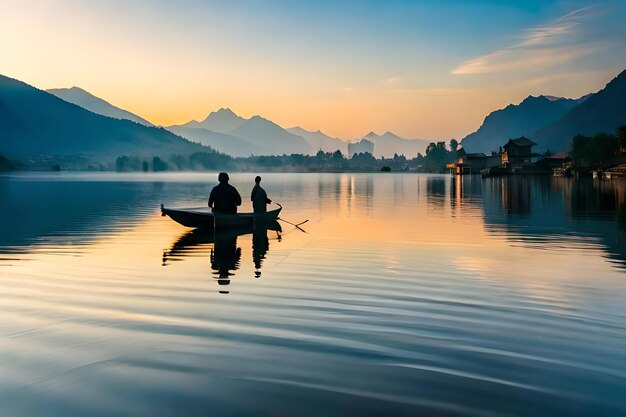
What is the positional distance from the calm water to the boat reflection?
0.22 m

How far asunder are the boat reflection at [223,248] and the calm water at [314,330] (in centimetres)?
22

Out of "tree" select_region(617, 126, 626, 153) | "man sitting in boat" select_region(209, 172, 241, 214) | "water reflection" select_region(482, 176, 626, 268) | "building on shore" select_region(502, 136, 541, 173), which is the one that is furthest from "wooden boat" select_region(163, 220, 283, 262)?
"building on shore" select_region(502, 136, 541, 173)

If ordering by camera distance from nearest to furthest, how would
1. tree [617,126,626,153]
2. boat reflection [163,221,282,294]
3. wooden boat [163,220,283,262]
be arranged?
boat reflection [163,221,282,294] → wooden boat [163,220,283,262] → tree [617,126,626,153]

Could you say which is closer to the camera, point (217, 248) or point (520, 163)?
point (217, 248)

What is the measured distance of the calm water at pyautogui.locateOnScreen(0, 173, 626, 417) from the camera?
8328 millimetres

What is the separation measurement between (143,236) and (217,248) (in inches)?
286

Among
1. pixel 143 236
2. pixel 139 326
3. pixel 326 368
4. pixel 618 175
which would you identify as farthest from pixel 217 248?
pixel 618 175

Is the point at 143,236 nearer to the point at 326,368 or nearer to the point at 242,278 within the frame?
the point at 242,278

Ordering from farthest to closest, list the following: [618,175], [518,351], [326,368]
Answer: [618,175], [518,351], [326,368]

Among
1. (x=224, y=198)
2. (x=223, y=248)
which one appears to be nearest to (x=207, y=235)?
(x=224, y=198)

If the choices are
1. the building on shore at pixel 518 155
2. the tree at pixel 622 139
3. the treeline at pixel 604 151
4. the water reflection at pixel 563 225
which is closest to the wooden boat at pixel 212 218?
the water reflection at pixel 563 225

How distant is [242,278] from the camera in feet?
60.9

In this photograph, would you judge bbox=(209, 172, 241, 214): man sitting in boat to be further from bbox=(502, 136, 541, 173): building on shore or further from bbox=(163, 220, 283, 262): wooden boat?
bbox=(502, 136, 541, 173): building on shore

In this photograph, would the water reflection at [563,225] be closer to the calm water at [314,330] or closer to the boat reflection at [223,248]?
the calm water at [314,330]
